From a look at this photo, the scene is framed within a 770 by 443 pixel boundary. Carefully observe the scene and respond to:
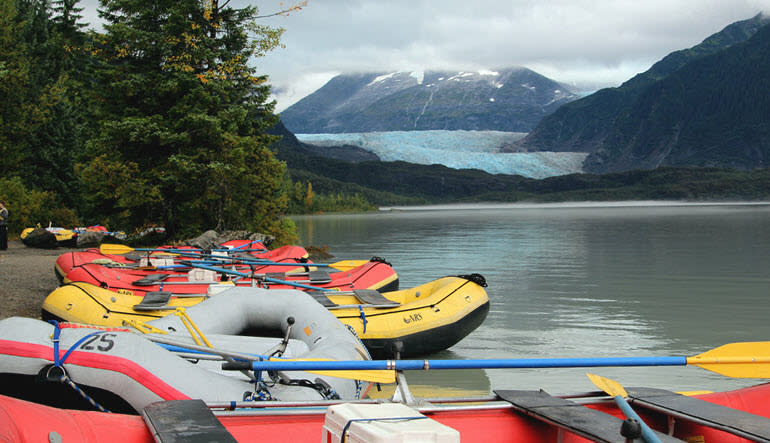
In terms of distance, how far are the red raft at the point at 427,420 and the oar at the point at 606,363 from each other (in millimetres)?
138

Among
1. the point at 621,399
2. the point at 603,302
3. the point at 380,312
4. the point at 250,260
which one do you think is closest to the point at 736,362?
the point at 621,399

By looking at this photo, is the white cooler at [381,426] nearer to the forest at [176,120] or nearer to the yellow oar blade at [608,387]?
the yellow oar blade at [608,387]

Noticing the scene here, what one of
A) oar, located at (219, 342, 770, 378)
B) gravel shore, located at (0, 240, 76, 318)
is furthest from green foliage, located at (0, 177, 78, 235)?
oar, located at (219, 342, 770, 378)

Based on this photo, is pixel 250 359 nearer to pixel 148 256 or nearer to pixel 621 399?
pixel 621 399

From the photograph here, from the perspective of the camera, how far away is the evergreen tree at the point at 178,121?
17.4 meters

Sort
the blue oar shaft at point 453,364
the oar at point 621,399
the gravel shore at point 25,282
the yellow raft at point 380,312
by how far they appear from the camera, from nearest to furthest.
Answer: the oar at point 621,399
the blue oar shaft at point 453,364
the yellow raft at point 380,312
the gravel shore at point 25,282

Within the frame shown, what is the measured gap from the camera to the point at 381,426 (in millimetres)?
2311

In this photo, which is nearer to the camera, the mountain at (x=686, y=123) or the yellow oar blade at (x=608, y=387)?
the yellow oar blade at (x=608, y=387)

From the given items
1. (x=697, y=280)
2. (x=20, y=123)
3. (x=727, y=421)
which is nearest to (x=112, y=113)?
(x=20, y=123)

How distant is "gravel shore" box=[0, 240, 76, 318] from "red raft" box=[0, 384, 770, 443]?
22.1ft

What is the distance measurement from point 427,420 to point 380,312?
15.7ft

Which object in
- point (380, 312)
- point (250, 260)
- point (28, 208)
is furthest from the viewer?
point (28, 208)

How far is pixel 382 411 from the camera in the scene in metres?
2.55

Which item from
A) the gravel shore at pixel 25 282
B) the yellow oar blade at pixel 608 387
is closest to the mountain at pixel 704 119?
the gravel shore at pixel 25 282
